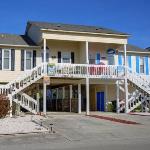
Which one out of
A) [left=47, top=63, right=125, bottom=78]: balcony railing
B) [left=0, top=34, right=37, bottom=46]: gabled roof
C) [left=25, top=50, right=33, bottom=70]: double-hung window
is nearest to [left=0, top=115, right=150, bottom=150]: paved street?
[left=47, top=63, right=125, bottom=78]: balcony railing

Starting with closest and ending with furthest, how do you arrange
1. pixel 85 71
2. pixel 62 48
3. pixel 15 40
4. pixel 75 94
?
pixel 85 71
pixel 15 40
pixel 62 48
pixel 75 94

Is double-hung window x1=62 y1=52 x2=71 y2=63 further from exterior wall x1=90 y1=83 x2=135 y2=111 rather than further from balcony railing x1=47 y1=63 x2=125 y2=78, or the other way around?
exterior wall x1=90 y1=83 x2=135 y2=111

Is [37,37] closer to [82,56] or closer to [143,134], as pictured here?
[82,56]

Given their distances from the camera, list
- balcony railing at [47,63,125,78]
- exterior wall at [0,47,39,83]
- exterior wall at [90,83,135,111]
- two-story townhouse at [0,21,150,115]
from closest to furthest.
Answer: two-story townhouse at [0,21,150,115] → balcony railing at [47,63,125,78] → exterior wall at [0,47,39,83] → exterior wall at [90,83,135,111]

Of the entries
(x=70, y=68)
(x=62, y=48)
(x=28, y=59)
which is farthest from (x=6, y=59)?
(x=70, y=68)

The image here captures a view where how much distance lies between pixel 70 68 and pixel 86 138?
43.2ft

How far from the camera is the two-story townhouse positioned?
28203 millimetres

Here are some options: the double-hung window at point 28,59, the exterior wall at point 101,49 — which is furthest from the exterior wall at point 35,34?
the exterior wall at point 101,49

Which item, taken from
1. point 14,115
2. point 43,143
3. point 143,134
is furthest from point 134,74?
point 43,143

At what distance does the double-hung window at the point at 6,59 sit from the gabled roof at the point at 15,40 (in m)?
0.73

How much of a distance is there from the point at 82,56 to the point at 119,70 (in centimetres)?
359

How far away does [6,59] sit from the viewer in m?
30.3

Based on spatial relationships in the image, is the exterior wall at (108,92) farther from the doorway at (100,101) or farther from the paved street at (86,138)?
the paved street at (86,138)

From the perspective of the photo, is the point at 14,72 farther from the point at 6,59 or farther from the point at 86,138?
the point at 86,138
